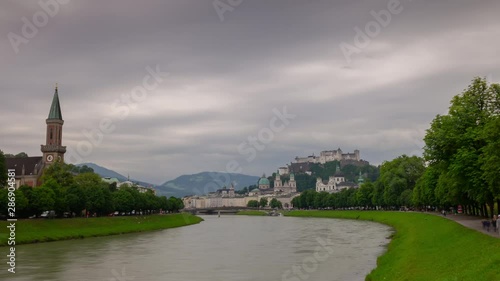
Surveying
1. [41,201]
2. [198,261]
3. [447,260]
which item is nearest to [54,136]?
[41,201]

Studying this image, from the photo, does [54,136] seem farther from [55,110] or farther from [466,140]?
[466,140]

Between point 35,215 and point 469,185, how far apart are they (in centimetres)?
6304

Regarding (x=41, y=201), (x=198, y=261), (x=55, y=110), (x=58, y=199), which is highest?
(x=55, y=110)

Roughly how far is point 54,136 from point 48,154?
16.0 ft

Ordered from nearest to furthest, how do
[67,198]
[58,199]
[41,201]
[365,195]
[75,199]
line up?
[41,201] < [58,199] < [67,198] < [75,199] < [365,195]

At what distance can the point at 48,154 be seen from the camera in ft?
464

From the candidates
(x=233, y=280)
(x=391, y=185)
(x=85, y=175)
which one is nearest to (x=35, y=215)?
(x=85, y=175)

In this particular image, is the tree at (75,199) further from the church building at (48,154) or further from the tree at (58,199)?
the church building at (48,154)

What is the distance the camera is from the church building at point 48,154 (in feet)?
456

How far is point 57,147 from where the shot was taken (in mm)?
140500

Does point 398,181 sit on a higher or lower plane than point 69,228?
higher

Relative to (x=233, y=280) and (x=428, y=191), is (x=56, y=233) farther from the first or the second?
(x=428, y=191)

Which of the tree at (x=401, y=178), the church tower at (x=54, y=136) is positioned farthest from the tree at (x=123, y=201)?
the tree at (x=401, y=178)

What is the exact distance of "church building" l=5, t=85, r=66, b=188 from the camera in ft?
456
